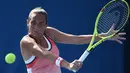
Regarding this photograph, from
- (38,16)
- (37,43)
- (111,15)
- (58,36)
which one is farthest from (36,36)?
(111,15)

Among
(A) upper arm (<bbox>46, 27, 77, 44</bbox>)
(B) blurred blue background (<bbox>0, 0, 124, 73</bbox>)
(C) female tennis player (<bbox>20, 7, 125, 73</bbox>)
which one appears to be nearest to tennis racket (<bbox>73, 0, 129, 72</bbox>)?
(A) upper arm (<bbox>46, 27, 77, 44</bbox>)

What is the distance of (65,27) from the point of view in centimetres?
418

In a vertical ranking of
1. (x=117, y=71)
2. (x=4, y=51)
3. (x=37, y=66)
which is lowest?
(x=117, y=71)

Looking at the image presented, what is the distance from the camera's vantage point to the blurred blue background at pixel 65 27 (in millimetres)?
4070

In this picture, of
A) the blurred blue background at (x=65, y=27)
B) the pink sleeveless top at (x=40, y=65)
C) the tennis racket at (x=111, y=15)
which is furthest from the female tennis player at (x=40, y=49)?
the blurred blue background at (x=65, y=27)

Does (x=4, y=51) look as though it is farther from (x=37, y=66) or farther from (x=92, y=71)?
(x=37, y=66)

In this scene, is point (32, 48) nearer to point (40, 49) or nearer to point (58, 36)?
point (40, 49)

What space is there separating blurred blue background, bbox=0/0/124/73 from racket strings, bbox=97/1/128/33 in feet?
3.26

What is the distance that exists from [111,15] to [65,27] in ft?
3.65

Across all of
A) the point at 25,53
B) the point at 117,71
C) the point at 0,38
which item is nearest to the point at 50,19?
the point at 0,38

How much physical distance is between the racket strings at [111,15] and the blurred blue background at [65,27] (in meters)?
0.99

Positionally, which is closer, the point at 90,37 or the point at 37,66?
the point at 37,66

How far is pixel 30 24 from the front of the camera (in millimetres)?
2639

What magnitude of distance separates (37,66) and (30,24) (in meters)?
0.33
